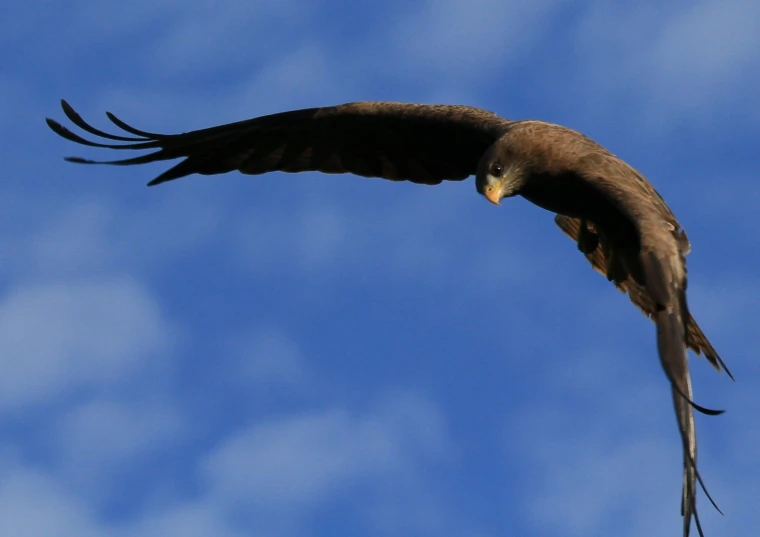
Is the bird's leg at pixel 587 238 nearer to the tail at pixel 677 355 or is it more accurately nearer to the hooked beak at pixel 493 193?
the hooked beak at pixel 493 193

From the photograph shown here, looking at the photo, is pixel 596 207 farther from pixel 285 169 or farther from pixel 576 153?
pixel 285 169

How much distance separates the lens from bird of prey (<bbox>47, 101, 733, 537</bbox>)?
325 inches

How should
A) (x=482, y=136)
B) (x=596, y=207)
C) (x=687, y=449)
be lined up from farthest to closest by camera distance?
(x=482, y=136) < (x=596, y=207) < (x=687, y=449)

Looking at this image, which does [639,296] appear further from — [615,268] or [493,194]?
[493,194]

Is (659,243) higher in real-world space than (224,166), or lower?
lower

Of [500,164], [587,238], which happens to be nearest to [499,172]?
[500,164]

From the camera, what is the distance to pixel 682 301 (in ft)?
27.1

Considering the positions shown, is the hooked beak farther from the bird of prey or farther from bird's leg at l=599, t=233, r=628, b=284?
bird's leg at l=599, t=233, r=628, b=284

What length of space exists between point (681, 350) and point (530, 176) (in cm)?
221

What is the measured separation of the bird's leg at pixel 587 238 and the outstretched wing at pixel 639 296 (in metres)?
0.06

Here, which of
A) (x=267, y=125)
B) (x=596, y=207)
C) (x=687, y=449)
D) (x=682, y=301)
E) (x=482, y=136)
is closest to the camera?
A: (x=687, y=449)

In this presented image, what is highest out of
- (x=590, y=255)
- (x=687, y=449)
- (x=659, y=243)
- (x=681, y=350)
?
(x=590, y=255)

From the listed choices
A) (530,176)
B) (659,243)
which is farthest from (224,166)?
(659,243)

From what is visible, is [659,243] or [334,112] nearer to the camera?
[659,243]
